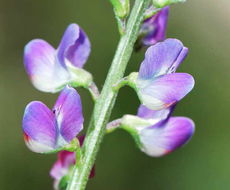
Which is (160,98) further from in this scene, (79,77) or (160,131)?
(79,77)

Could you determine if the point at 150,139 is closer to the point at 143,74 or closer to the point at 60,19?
the point at 143,74

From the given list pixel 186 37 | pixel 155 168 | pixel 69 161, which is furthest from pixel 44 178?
pixel 69 161

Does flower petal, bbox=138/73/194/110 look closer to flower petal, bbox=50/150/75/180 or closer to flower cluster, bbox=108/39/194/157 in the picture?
flower cluster, bbox=108/39/194/157

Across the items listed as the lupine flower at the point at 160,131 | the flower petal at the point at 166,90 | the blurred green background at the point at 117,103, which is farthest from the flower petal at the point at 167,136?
the blurred green background at the point at 117,103

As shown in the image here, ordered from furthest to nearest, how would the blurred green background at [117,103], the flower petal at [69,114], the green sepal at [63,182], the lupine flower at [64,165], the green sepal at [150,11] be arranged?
the blurred green background at [117,103] → the lupine flower at [64,165] → the green sepal at [63,182] → the green sepal at [150,11] → the flower petal at [69,114]

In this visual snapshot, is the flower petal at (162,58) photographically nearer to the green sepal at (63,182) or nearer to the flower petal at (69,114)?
the flower petal at (69,114)

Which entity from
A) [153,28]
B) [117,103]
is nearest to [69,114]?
[153,28]
